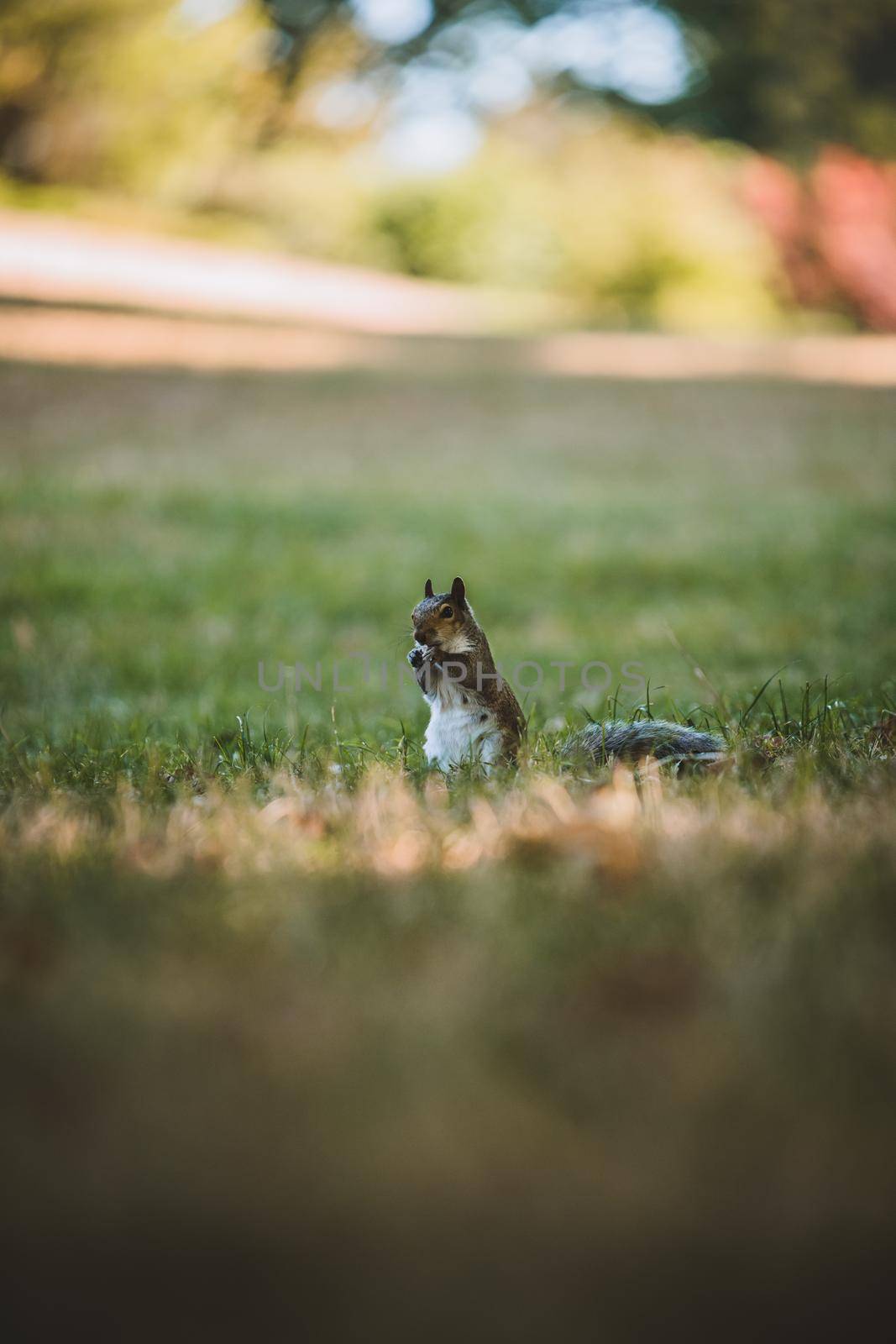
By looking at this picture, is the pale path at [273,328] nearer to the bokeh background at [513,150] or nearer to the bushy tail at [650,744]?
the bokeh background at [513,150]

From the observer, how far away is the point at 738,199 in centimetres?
3462

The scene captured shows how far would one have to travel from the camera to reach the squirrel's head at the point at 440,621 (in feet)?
10.6

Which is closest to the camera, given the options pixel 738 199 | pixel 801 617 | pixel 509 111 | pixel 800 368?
pixel 801 617

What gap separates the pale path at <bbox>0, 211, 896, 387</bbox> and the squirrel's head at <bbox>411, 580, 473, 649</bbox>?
46.4 feet

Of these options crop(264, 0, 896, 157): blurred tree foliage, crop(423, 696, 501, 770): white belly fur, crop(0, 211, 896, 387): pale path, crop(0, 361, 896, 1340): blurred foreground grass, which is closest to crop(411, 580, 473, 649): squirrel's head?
crop(423, 696, 501, 770): white belly fur

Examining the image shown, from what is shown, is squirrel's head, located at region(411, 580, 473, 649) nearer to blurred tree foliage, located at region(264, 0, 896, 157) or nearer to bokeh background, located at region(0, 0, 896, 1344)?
bokeh background, located at region(0, 0, 896, 1344)

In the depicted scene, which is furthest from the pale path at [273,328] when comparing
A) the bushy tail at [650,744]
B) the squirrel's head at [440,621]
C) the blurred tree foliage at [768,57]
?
the blurred tree foliage at [768,57]

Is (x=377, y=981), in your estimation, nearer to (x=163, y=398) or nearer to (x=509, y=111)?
(x=163, y=398)

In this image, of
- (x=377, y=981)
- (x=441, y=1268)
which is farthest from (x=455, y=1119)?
(x=377, y=981)

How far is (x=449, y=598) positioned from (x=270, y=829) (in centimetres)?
107

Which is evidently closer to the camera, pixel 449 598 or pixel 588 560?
pixel 449 598

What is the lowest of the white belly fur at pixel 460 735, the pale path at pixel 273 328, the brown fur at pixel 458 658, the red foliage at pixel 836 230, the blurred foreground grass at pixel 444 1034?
the blurred foreground grass at pixel 444 1034

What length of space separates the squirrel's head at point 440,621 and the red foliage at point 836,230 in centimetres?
3446

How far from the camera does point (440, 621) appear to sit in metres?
3.23
